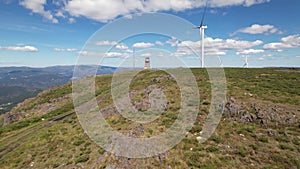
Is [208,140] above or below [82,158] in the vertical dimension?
above

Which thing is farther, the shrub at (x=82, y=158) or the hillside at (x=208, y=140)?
the shrub at (x=82, y=158)

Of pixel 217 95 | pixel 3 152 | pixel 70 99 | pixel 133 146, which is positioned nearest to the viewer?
pixel 133 146

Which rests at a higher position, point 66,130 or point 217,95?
point 217,95

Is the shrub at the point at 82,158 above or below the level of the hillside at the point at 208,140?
below

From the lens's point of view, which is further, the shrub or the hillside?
the shrub

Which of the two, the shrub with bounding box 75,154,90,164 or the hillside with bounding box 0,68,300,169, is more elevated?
the hillside with bounding box 0,68,300,169

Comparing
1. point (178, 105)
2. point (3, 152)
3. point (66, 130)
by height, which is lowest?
point (3, 152)

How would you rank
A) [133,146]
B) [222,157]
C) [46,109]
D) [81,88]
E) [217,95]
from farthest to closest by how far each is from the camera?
[81,88] < [46,109] < [217,95] < [133,146] < [222,157]

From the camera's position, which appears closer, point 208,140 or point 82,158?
point 82,158

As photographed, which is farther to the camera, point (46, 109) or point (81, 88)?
point (81, 88)

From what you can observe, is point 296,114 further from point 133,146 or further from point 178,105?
point 133,146

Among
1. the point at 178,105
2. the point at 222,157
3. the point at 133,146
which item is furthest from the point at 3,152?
the point at 222,157
